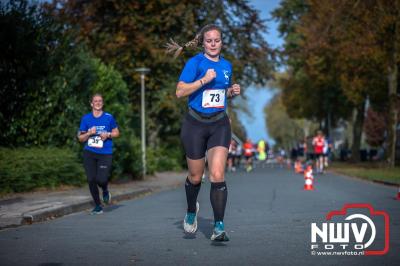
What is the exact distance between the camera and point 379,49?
33.5 metres

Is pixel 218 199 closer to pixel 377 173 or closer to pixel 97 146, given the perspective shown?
pixel 97 146

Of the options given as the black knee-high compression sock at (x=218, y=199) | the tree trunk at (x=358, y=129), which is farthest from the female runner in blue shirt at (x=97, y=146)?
the tree trunk at (x=358, y=129)

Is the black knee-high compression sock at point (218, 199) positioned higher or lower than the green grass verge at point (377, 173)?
higher

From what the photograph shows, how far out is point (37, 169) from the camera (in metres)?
16.8

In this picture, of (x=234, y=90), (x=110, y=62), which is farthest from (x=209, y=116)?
(x=110, y=62)

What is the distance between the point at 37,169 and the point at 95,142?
222 inches

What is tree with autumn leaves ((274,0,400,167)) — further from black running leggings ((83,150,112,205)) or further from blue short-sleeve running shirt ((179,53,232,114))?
blue short-sleeve running shirt ((179,53,232,114))

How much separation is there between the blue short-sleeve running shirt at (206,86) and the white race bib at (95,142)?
161 inches

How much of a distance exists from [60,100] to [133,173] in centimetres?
630

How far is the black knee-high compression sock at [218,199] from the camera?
7566 mm

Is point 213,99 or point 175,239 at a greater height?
point 213,99

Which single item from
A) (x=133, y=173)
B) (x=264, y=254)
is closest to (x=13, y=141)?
(x=133, y=173)

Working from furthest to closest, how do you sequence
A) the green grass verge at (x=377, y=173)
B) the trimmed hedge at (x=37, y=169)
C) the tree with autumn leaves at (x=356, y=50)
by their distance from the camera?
the tree with autumn leaves at (x=356, y=50)
the green grass verge at (x=377, y=173)
the trimmed hedge at (x=37, y=169)

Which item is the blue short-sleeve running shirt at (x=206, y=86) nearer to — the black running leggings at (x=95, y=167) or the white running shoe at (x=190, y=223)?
the white running shoe at (x=190, y=223)
